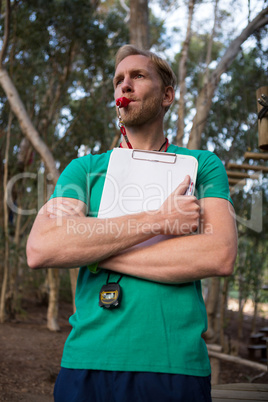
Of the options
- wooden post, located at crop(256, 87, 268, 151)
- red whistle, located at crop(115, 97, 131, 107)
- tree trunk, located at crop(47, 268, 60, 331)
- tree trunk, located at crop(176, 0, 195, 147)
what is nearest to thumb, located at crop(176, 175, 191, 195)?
red whistle, located at crop(115, 97, 131, 107)

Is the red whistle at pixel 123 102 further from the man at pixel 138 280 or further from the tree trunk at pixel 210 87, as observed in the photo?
the tree trunk at pixel 210 87

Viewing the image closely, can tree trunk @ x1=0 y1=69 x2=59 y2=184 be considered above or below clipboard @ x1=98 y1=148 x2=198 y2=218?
above

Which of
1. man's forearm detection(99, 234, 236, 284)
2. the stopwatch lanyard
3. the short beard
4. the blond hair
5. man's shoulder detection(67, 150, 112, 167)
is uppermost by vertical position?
the blond hair

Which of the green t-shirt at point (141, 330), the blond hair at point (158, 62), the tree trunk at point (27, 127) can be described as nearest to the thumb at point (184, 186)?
the green t-shirt at point (141, 330)

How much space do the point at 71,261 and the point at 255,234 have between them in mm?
13002

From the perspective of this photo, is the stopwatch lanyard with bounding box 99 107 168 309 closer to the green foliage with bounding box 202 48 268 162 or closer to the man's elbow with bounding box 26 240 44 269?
the man's elbow with bounding box 26 240 44 269

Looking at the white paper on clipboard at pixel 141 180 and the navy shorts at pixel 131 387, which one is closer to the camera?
the navy shorts at pixel 131 387

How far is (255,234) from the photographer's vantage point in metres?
13.7

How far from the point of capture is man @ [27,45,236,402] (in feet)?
4.14

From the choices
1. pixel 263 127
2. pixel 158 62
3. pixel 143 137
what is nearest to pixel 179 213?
pixel 143 137

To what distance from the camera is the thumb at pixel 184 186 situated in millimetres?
1414

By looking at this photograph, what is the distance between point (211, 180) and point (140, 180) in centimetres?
29

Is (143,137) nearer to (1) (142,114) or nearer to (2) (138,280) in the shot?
(1) (142,114)

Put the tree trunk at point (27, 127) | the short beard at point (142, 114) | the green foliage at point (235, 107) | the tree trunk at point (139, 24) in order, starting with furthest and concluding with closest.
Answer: the green foliage at point (235, 107), the tree trunk at point (139, 24), the tree trunk at point (27, 127), the short beard at point (142, 114)
